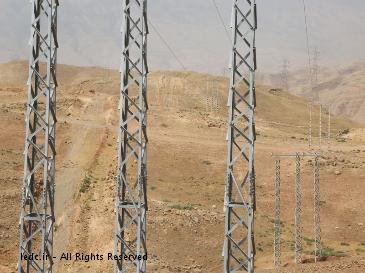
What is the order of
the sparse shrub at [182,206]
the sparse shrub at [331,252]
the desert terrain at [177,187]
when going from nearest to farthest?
the desert terrain at [177,187]
the sparse shrub at [331,252]
the sparse shrub at [182,206]

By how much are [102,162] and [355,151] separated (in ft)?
103

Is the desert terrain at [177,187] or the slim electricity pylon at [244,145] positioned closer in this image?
the slim electricity pylon at [244,145]

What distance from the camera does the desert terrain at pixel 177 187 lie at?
40.5 m

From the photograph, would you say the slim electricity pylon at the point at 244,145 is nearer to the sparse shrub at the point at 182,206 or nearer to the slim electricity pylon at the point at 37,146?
the slim electricity pylon at the point at 37,146

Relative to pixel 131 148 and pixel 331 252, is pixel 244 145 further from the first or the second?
pixel 331 252

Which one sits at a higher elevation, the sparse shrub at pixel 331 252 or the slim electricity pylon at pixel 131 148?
the slim electricity pylon at pixel 131 148

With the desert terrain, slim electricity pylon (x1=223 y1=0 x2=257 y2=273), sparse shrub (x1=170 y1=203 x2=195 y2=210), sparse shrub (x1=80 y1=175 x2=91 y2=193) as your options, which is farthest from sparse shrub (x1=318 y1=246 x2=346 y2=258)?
slim electricity pylon (x1=223 y1=0 x2=257 y2=273)

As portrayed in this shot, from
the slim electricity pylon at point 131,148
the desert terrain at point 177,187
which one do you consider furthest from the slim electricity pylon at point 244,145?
the desert terrain at point 177,187

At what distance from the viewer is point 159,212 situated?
150 ft

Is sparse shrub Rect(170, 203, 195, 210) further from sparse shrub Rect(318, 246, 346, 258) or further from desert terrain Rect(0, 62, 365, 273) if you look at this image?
sparse shrub Rect(318, 246, 346, 258)

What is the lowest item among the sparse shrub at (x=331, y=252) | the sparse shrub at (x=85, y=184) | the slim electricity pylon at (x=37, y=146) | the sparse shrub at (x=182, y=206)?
the sparse shrub at (x=331, y=252)

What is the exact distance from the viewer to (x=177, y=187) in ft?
184

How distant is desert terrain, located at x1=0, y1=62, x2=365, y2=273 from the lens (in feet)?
133

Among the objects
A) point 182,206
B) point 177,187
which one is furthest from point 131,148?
point 177,187
